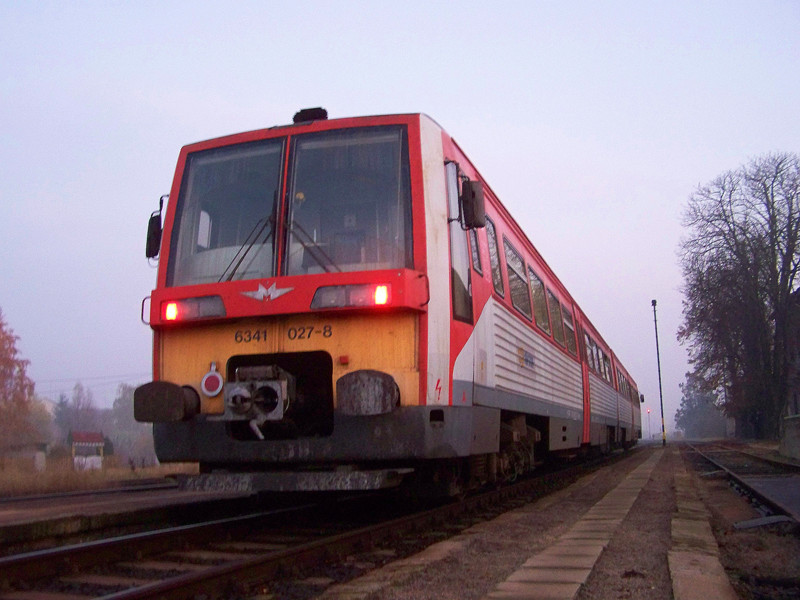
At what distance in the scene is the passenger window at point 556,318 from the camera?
1155 cm

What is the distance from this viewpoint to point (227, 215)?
652cm

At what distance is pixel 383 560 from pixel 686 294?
34.8 metres

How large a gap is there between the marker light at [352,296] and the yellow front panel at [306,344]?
16 centimetres

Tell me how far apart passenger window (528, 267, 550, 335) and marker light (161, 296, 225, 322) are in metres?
5.03

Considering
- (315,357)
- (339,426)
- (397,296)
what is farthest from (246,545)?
(397,296)

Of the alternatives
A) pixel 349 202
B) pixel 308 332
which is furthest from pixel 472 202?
pixel 308 332

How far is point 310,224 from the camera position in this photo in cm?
614

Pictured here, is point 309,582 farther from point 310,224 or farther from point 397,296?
point 310,224

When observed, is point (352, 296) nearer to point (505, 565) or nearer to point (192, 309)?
point (192, 309)

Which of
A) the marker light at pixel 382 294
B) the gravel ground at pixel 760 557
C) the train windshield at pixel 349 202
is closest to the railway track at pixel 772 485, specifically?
the gravel ground at pixel 760 557

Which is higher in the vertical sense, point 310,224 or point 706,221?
point 706,221

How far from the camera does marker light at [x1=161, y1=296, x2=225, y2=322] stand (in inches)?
231

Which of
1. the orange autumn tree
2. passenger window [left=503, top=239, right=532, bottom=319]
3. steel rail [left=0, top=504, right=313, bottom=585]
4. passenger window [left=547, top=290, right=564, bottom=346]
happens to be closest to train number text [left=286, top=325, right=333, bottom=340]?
steel rail [left=0, top=504, right=313, bottom=585]

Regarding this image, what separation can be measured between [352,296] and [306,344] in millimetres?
525
